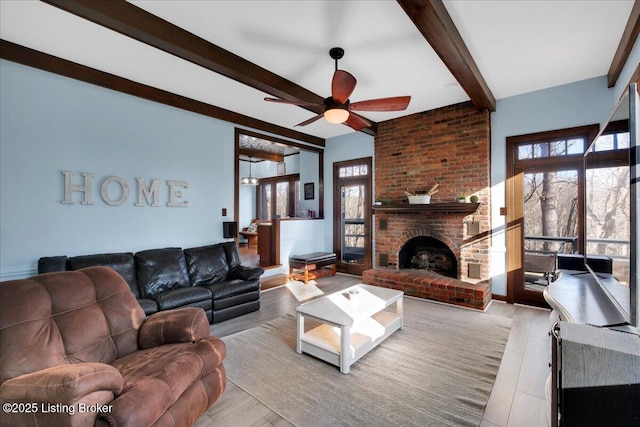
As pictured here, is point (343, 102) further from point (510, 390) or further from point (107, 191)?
point (107, 191)

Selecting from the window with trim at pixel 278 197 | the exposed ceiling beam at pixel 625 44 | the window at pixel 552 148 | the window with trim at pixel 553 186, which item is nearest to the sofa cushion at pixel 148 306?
the window with trim at pixel 278 197

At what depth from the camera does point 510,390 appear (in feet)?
7.14

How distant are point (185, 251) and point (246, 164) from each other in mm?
6393

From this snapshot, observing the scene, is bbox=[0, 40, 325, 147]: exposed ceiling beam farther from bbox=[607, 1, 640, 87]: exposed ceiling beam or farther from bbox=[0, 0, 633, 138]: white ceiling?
bbox=[607, 1, 640, 87]: exposed ceiling beam

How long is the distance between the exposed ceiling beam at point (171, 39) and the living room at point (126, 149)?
40 cm

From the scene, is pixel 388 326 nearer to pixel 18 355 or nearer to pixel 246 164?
pixel 18 355

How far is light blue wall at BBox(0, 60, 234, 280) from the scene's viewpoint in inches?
113

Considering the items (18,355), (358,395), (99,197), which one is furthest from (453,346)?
(99,197)

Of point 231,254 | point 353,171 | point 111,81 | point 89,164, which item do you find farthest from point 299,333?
point 353,171

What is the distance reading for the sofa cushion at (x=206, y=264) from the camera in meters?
3.77

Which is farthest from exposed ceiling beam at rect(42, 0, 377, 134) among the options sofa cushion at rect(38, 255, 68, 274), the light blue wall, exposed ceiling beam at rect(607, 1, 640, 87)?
exposed ceiling beam at rect(607, 1, 640, 87)

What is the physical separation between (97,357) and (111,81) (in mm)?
3182

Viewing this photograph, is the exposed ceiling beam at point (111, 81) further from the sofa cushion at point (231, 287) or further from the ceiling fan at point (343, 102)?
the sofa cushion at point (231, 287)

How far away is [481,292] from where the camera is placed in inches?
152
